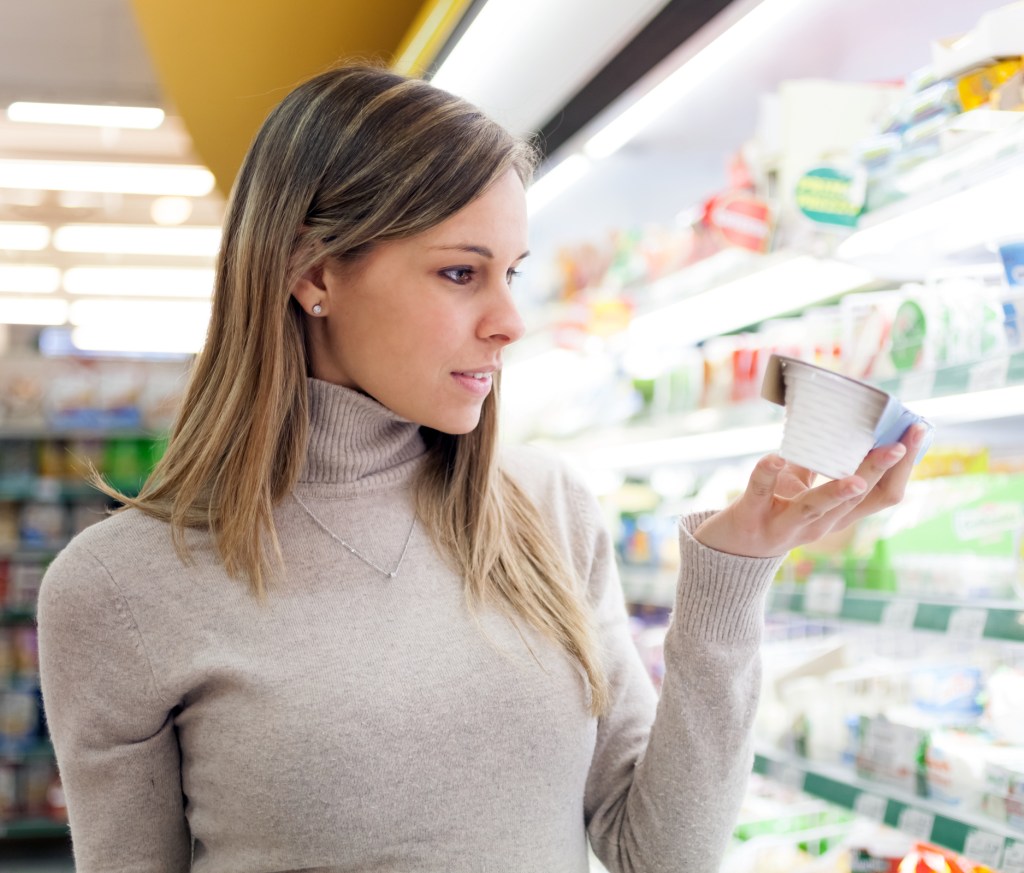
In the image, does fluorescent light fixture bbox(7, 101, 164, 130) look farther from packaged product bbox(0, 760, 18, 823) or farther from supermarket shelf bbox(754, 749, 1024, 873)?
supermarket shelf bbox(754, 749, 1024, 873)

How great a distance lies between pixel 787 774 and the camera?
193cm

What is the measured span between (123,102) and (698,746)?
7076 mm

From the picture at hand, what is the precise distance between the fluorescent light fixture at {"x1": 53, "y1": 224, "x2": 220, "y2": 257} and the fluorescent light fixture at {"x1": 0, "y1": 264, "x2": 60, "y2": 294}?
0.19 m

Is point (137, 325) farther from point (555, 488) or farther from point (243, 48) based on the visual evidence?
point (555, 488)

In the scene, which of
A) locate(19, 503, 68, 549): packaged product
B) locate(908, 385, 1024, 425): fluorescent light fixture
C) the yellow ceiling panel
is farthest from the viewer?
locate(19, 503, 68, 549): packaged product

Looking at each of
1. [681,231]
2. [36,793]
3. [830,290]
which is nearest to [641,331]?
[681,231]

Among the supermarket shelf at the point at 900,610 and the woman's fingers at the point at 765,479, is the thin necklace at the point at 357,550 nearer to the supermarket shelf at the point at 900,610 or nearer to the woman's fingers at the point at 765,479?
the woman's fingers at the point at 765,479

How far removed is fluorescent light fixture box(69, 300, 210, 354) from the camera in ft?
23.9

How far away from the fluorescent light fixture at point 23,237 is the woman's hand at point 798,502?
7.16m

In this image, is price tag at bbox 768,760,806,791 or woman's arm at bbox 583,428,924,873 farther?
price tag at bbox 768,760,806,791

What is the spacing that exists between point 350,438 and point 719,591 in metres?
0.50

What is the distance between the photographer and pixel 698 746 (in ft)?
4.16

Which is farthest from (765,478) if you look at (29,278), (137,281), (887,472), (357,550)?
(29,278)

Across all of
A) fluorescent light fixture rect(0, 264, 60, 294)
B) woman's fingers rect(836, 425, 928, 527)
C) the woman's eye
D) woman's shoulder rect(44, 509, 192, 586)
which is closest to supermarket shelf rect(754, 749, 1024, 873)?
woman's fingers rect(836, 425, 928, 527)
